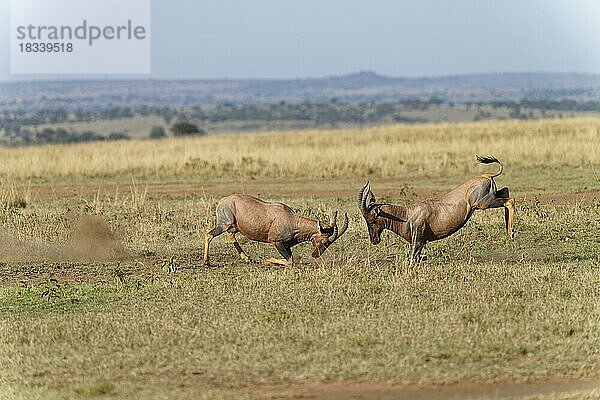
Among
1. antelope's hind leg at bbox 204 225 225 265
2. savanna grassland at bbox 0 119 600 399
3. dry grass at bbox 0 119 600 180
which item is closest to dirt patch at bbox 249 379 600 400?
savanna grassland at bbox 0 119 600 399

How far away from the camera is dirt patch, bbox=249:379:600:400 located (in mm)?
8984

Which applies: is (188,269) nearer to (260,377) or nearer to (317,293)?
(317,293)

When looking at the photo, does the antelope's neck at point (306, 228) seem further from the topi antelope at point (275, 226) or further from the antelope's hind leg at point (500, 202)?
the antelope's hind leg at point (500, 202)

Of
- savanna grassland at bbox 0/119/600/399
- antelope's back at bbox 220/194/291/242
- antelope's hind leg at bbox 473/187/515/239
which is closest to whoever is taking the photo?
savanna grassland at bbox 0/119/600/399

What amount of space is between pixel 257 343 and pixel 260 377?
1121mm

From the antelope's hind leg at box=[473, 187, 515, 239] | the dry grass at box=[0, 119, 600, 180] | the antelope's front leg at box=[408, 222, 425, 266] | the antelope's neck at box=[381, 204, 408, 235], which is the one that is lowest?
the dry grass at box=[0, 119, 600, 180]

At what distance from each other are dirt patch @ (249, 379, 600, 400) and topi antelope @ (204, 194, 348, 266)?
5.48 meters

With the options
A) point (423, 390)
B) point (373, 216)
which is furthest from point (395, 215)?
point (423, 390)

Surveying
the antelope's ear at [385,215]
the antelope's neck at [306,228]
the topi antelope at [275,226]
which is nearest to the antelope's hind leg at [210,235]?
the topi antelope at [275,226]

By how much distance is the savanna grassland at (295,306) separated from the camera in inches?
373

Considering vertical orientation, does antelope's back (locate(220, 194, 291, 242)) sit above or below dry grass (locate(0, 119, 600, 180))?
above

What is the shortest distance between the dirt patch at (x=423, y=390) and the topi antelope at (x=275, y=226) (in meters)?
5.48

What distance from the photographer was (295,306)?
1221 centimetres

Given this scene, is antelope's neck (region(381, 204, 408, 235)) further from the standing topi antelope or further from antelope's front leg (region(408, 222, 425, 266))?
→ antelope's front leg (region(408, 222, 425, 266))
